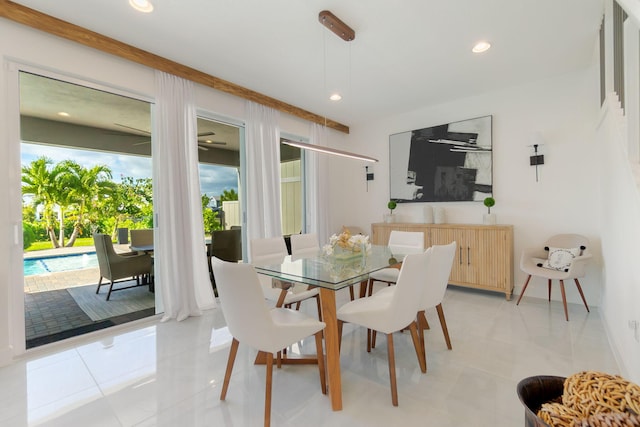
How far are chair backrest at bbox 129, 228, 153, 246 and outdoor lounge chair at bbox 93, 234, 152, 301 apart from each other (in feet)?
0.49

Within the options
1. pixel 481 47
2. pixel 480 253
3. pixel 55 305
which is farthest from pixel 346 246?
pixel 55 305

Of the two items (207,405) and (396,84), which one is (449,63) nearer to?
(396,84)

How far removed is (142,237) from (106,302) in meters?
0.82

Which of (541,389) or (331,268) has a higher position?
(331,268)

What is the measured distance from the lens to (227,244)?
3.97m

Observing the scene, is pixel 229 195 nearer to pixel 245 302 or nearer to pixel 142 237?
pixel 142 237

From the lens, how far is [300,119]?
4855mm

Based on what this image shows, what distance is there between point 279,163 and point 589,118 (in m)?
3.96

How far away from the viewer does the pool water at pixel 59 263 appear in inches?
102

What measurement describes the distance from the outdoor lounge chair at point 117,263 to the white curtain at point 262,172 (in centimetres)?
130

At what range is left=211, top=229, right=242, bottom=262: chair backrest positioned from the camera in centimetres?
382

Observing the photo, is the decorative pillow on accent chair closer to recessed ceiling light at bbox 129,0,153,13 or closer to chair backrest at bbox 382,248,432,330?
chair backrest at bbox 382,248,432,330

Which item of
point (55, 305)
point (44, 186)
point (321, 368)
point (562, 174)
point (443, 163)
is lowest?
point (321, 368)

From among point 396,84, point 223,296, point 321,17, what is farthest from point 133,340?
point 396,84
